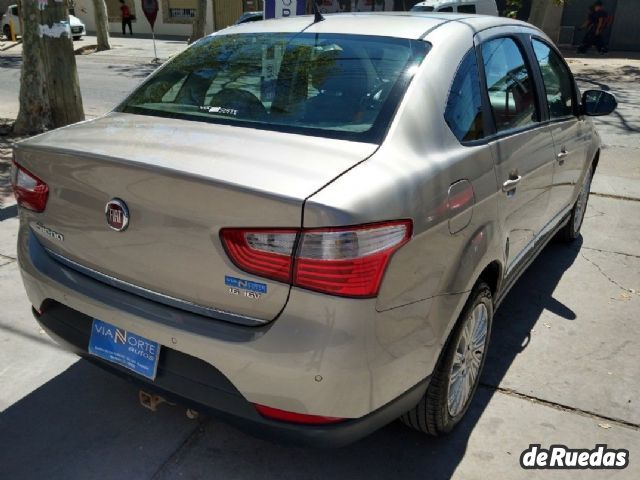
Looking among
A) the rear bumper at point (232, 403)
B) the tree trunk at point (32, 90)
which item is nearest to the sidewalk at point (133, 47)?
the tree trunk at point (32, 90)

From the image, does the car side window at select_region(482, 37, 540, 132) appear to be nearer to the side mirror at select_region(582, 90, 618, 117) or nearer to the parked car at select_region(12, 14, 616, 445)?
the parked car at select_region(12, 14, 616, 445)

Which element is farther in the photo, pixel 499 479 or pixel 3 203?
pixel 3 203

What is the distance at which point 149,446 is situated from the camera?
260 centimetres

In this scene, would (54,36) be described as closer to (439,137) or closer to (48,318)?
(48,318)

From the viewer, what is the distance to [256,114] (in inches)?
97.8

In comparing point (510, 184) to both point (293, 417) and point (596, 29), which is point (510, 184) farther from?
point (596, 29)

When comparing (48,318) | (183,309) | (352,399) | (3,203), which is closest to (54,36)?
(3,203)

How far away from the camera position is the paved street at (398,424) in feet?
8.22

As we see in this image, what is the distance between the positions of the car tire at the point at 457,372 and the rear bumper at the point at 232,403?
0.71 feet

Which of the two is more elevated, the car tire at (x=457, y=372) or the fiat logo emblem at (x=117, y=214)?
the fiat logo emblem at (x=117, y=214)

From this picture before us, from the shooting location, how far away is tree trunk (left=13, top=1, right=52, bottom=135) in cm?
779

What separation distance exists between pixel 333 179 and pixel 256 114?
738 mm

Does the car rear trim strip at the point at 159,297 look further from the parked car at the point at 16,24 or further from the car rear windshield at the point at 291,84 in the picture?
the parked car at the point at 16,24

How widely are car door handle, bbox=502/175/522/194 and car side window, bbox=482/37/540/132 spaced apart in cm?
24
